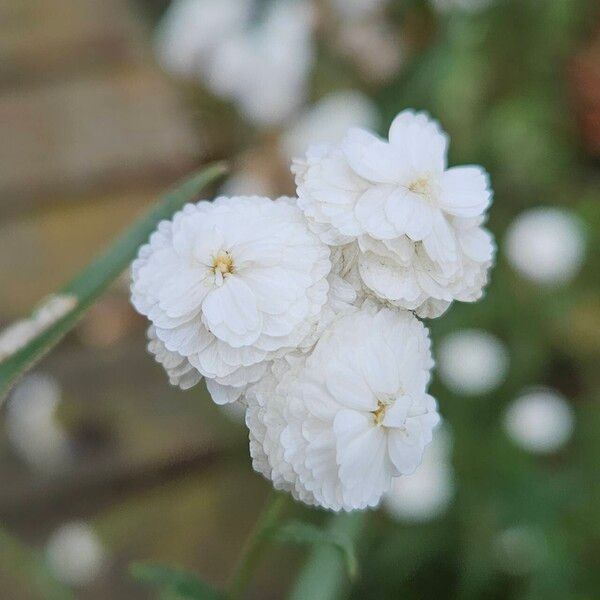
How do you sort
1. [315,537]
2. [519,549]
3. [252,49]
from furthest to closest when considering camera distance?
[252,49] < [519,549] < [315,537]

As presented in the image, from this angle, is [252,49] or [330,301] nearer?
[330,301]

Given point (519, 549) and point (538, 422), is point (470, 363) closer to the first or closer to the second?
point (538, 422)

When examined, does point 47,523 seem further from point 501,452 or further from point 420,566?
point 501,452

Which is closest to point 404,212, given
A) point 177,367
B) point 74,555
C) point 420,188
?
point 420,188

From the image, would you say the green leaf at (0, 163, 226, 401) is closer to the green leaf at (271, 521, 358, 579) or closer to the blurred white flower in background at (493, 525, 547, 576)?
the green leaf at (271, 521, 358, 579)

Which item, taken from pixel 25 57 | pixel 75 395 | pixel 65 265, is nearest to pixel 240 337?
pixel 75 395

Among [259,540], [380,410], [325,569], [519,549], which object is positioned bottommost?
[519,549]

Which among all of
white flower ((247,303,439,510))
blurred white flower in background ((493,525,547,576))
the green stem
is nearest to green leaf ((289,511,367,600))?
the green stem
